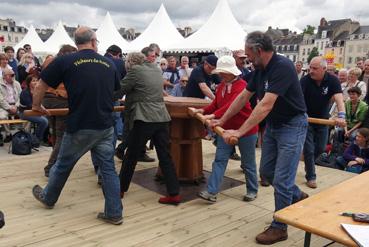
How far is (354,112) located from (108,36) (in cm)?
1610

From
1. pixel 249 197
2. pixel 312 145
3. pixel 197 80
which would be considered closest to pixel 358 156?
pixel 312 145

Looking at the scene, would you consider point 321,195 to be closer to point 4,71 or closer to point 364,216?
point 364,216

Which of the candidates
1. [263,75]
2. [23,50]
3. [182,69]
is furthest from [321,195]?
[23,50]

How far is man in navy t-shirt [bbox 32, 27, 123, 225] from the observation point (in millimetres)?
3445

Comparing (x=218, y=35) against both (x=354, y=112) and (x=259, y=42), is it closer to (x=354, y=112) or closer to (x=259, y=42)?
(x=354, y=112)

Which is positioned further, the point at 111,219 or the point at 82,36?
the point at 111,219

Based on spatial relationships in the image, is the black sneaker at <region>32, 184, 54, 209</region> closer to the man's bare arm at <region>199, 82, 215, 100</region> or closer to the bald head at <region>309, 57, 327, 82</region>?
the man's bare arm at <region>199, 82, 215, 100</region>

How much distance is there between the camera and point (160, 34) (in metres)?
18.0

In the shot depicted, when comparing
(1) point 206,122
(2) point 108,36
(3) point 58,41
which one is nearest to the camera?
(1) point 206,122

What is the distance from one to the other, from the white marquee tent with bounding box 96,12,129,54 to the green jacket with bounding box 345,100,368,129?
14629mm

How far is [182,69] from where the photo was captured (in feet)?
33.9

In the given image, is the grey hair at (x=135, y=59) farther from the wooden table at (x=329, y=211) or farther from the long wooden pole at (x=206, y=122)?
the wooden table at (x=329, y=211)

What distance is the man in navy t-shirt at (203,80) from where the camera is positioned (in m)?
5.50

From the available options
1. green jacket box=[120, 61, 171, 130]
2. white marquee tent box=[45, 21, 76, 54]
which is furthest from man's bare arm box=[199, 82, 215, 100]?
white marquee tent box=[45, 21, 76, 54]
